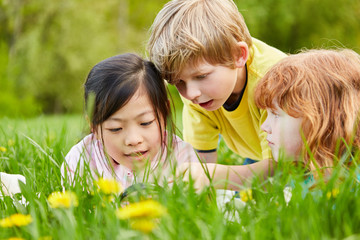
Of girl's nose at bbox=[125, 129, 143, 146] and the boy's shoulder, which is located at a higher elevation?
the boy's shoulder

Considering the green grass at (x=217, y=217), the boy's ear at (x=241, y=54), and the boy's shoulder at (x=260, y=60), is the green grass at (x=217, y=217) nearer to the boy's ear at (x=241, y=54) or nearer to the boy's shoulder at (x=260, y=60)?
the boy's ear at (x=241, y=54)

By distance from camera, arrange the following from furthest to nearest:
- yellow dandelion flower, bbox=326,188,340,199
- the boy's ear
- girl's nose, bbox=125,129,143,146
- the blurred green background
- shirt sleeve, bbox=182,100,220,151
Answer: the blurred green background, shirt sleeve, bbox=182,100,220,151, the boy's ear, girl's nose, bbox=125,129,143,146, yellow dandelion flower, bbox=326,188,340,199

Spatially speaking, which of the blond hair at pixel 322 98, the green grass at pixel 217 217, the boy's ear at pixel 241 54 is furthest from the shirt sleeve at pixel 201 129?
the green grass at pixel 217 217

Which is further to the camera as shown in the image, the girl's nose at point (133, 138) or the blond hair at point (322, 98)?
the girl's nose at point (133, 138)

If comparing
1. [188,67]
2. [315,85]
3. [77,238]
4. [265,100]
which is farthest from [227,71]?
[77,238]

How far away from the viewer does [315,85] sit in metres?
1.83

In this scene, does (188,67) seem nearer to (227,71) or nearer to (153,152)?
(227,71)

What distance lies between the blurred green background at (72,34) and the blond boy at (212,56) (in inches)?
559

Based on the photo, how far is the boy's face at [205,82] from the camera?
2.17 m

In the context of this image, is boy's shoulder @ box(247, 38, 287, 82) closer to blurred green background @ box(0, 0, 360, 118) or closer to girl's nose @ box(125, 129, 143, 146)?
girl's nose @ box(125, 129, 143, 146)

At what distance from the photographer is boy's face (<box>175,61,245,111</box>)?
217cm

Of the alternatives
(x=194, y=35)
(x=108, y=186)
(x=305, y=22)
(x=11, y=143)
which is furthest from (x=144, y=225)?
(x=305, y=22)

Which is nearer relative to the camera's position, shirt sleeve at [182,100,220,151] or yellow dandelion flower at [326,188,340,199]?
yellow dandelion flower at [326,188,340,199]

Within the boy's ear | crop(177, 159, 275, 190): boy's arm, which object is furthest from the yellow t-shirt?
crop(177, 159, 275, 190): boy's arm
